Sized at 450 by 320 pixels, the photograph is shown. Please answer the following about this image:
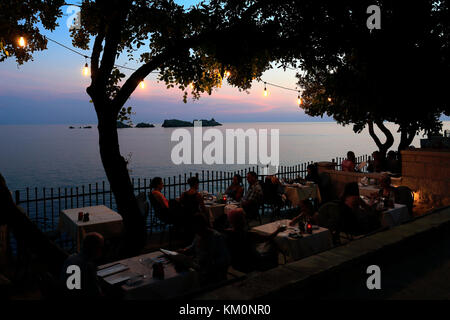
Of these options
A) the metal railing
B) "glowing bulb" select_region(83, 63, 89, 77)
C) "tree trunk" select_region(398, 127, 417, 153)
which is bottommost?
the metal railing

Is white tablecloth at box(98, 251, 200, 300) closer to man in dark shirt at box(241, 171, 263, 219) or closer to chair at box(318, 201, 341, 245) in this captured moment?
chair at box(318, 201, 341, 245)

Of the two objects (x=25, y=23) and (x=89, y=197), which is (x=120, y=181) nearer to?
(x=25, y=23)

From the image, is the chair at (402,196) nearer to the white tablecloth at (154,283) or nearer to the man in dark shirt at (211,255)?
the man in dark shirt at (211,255)

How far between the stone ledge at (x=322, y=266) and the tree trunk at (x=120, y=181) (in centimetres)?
422

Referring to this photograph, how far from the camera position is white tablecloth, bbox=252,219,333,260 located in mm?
5930

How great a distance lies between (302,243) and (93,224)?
393 cm

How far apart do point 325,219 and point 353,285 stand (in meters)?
3.11

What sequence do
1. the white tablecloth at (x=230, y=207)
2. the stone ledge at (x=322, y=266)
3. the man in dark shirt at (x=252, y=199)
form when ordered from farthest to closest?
the man in dark shirt at (x=252, y=199) < the white tablecloth at (x=230, y=207) < the stone ledge at (x=322, y=266)

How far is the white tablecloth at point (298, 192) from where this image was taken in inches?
436

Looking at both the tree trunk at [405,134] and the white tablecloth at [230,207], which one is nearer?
the white tablecloth at [230,207]

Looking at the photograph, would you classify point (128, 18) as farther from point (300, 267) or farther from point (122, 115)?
point (300, 267)

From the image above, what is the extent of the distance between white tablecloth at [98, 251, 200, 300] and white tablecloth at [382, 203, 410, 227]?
4.82 meters

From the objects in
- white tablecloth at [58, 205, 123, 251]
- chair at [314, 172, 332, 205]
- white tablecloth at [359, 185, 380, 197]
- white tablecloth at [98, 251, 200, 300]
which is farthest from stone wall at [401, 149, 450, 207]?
white tablecloth at [58, 205, 123, 251]

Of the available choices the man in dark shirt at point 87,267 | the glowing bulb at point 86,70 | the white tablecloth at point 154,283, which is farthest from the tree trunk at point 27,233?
the glowing bulb at point 86,70
